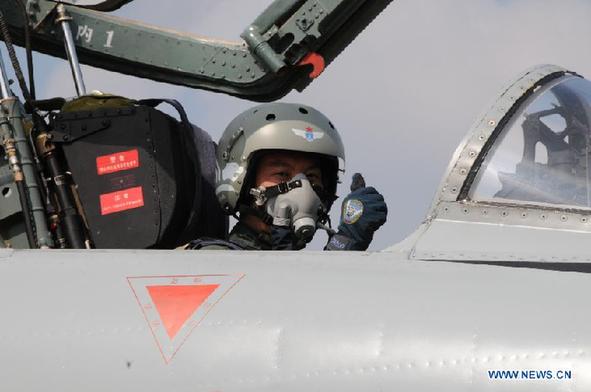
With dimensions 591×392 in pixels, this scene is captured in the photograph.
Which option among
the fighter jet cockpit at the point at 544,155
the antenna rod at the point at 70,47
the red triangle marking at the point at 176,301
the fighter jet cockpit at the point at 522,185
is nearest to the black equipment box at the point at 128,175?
the antenna rod at the point at 70,47

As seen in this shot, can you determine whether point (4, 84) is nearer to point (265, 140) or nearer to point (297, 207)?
point (265, 140)

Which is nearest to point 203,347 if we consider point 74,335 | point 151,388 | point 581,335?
point 151,388

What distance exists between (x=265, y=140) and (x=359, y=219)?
958 mm

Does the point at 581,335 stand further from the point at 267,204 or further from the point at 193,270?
the point at 267,204

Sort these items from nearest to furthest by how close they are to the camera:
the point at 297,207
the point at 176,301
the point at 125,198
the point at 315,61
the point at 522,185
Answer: the point at 176,301, the point at 522,185, the point at 297,207, the point at 125,198, the point at 315,61

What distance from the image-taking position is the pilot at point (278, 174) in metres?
5.29

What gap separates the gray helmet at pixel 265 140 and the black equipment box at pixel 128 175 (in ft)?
0.73

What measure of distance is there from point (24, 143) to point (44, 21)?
117 inches

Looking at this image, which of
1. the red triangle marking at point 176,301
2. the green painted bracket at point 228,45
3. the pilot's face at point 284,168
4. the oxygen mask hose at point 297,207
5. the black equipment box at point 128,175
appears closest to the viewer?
the red triangle marking at point 176,301

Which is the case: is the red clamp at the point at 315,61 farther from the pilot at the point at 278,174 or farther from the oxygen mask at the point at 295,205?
the oxygen mask at the point at 295,205

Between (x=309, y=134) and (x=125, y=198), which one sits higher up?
(x=309, y=134)

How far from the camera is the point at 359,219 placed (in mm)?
4824

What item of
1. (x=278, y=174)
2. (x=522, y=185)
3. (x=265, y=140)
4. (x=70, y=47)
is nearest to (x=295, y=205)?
(x=278, y=174)

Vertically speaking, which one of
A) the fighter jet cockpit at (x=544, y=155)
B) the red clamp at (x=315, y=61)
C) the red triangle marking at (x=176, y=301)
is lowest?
the red triangle marking at (x=176, y=301)
